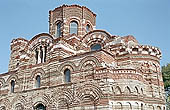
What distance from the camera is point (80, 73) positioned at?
58.2ft

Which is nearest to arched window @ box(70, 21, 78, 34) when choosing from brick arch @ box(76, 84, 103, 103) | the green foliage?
brick arch @ box(76, 84, 103, 103)

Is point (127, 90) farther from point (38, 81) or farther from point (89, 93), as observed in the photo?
point (38, 81)

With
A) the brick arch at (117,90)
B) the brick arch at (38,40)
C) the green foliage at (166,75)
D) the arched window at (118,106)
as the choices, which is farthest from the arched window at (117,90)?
the green foliage at (166,75)

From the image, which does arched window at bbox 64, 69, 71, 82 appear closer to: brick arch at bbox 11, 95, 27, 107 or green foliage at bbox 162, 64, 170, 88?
brick arch at bbox 11, 95, 27, 107

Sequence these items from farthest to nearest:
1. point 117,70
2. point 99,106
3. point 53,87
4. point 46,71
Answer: point 46,71
point 53,87
point 117,70
point 99,106

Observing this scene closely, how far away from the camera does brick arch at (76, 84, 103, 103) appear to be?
1626cm

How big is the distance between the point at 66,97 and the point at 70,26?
986 cm

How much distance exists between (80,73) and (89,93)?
72.5 inches

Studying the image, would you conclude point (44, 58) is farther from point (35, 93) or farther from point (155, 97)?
point (155, 97)

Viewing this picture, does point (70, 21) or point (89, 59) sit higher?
point (70, 21)

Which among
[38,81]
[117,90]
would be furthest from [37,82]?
[117,90]

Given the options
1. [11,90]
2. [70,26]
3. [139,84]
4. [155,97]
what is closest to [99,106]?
[139,84]

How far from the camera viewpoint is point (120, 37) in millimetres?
21297

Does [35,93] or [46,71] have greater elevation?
[46,71]
